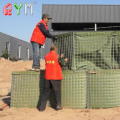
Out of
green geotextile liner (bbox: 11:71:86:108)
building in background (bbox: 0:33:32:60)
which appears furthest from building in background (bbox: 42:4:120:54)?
green geotextile liner (bbox: 11:71:86:108)

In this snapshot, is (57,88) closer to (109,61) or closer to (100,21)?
(109,61)

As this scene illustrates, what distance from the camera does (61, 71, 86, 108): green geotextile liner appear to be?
602 centimetres

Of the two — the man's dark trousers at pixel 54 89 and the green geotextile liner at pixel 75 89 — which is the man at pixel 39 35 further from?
the green geotextile liner at pixel 75 89

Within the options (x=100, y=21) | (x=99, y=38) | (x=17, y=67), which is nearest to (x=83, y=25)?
(x=100, y=21)

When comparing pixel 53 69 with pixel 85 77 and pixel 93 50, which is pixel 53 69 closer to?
pixel 85 77

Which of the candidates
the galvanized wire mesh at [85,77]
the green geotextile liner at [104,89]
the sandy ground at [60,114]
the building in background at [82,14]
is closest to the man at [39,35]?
the galvanized wire mesh at [85,77]

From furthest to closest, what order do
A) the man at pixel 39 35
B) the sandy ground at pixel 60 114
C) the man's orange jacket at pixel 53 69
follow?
the man at pixel 39 35 < the man's orange jacket at pixel 53 69 < the sandy ground at pixel 60 114

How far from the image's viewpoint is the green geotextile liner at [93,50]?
6109 mm

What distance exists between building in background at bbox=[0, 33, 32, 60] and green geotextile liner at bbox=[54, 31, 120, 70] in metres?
21.6

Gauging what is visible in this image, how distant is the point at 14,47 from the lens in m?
32.2

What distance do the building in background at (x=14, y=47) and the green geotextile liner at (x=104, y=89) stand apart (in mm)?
21949

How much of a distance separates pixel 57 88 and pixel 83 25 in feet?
73.2

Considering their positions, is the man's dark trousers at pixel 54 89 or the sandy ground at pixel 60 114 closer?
the sandy ground at pixel 60 114

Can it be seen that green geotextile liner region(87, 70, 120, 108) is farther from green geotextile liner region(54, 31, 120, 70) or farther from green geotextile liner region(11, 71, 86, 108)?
green geotextile liner region(11, 71, 86, 108)
